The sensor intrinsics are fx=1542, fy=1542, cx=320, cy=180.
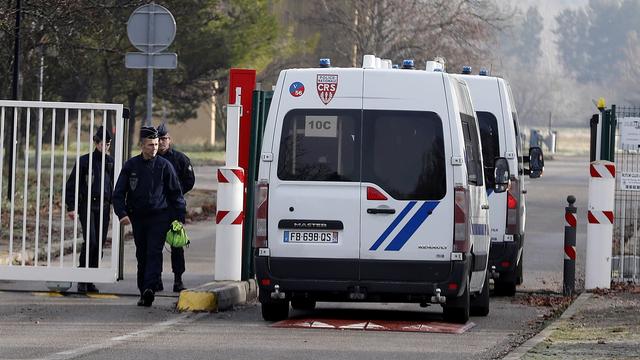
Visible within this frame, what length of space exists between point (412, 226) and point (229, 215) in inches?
112

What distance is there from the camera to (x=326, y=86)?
13.2 metres

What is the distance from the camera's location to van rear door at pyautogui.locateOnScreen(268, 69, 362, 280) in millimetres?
13055

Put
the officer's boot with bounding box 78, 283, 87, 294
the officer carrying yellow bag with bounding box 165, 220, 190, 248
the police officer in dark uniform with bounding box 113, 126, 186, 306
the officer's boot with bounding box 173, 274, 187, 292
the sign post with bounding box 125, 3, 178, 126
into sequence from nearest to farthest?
the police officer in dark uniform with bounding box 113, 126, 186, 306, the officer carrying yellow bag with bounding box 165, 220, 190, 248, the officer's boot with bounding box 78, 283, 87, 294, the officer's boot with bounding box 173, 274, 187, 292, the sign post with bounding box 125, 3, 178, 126

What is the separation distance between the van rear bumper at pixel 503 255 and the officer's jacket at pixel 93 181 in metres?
3.98

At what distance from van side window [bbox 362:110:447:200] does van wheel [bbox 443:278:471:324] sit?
3.01 feet

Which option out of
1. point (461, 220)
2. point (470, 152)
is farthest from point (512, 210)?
point (461, 220)

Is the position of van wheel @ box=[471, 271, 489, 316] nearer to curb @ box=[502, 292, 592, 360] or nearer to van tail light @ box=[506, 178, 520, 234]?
curb @ box=[502, 292, 592, 360]

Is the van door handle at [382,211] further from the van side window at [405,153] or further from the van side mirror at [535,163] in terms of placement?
the van side mirror at [535,163]

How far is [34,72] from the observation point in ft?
119

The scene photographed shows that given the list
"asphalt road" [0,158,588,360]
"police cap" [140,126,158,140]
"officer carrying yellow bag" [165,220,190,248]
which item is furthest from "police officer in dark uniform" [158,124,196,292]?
"police cap" [140,126,158,140]

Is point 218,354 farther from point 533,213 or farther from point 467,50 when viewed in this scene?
point 467,50

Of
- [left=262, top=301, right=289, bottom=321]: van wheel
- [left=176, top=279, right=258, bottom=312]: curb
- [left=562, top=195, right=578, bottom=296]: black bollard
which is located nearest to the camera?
[left=262, top=301, right=289, bottom=321]: van wheel

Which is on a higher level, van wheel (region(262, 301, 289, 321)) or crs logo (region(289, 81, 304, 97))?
crs logo (region(289, 81, 304, 97))

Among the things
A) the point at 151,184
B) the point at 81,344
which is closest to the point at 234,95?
the point at 151,184
